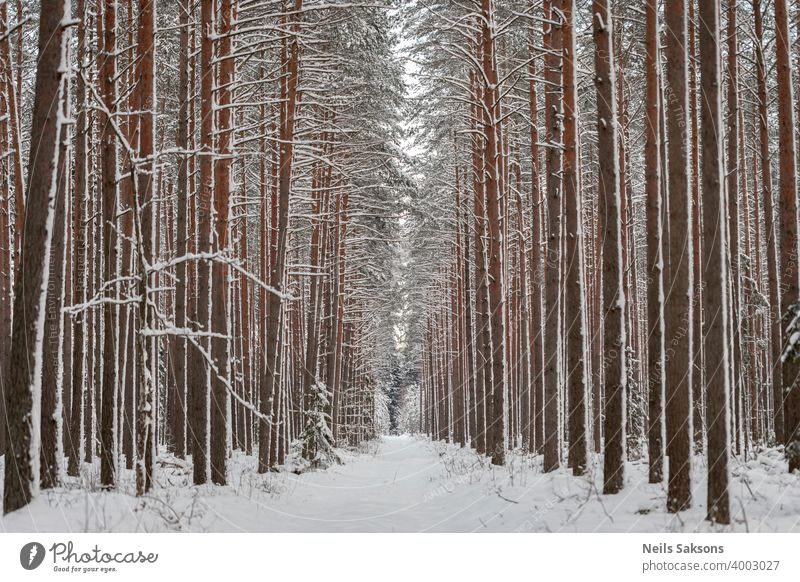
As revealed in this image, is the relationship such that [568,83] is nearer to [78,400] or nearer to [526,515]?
[526,515]

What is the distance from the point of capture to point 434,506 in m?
11.0

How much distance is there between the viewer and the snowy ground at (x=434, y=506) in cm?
631

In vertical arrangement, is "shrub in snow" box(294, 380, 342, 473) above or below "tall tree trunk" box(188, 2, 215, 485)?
below

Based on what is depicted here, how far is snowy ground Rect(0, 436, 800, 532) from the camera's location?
631cm

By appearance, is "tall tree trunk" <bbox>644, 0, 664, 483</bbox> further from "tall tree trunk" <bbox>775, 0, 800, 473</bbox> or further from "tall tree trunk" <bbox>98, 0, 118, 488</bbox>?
"tall tree trunk" <bbox>98, 0, 118, 488</bbox>

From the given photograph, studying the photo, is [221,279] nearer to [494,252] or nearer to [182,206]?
[182,206]

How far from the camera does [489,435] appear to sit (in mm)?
18312

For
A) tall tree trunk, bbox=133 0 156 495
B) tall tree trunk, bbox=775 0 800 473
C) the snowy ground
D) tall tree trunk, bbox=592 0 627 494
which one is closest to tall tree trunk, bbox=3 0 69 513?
the snowy ground

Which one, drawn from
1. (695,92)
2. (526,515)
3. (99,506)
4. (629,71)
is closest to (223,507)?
(99,506)

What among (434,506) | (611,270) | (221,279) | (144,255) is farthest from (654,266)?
(221,279)

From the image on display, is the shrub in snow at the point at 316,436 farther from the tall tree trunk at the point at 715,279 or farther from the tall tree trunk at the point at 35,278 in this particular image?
the tall tree trunk at the point at 715,279
